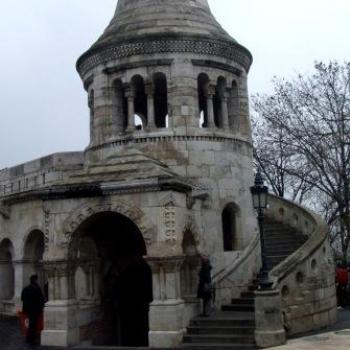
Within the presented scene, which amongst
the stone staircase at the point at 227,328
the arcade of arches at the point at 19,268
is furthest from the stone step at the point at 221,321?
the arcade of arches at the point at 19,268

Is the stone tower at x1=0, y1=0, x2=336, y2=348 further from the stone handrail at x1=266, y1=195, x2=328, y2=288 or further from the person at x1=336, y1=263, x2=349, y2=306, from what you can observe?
the person at x1=336, y1=263, x2=349, y2=306

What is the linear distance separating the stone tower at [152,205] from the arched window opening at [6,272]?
4 cm

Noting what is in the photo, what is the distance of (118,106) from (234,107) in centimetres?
333

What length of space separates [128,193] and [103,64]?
5416mm

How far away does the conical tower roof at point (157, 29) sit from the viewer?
1547 centimetres

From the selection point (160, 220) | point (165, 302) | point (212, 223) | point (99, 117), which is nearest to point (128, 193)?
point (160, 220)

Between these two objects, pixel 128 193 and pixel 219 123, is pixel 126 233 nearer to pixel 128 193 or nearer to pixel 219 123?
pixel 128 193

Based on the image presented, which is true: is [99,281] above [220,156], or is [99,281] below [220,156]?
below

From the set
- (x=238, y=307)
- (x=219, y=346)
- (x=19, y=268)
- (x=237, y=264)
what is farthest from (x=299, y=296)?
(x=19, y=268)

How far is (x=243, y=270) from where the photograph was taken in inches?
577

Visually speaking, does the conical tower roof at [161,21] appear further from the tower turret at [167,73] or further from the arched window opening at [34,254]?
the arched window opening at [34,254]

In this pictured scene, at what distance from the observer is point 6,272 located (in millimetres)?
18516

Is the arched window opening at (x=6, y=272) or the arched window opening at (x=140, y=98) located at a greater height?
the arched window opening at (x=140, y=98)

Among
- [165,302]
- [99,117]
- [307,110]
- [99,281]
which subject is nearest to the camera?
[165,302]
